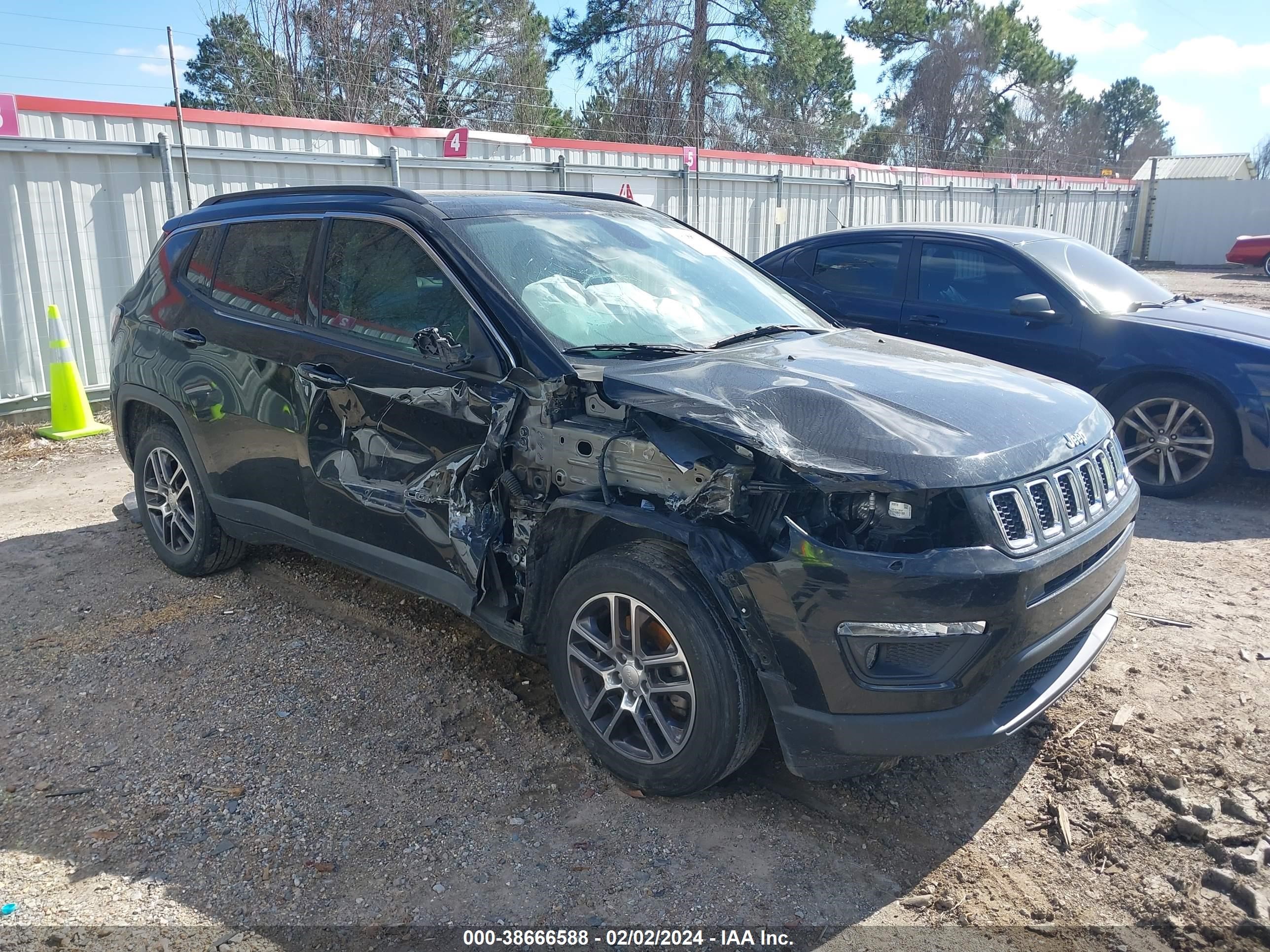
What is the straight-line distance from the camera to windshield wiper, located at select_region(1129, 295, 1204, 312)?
6812mm

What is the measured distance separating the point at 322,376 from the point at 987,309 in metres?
4.96

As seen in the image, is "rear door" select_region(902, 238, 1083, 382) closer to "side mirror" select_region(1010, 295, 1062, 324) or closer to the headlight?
"side mirror" select_region(1010, 295, 1062, 324)

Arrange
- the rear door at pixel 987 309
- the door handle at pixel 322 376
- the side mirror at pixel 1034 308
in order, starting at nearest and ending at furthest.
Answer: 1. the door handle at pixel 322 376
2. the side mirror at pixel 1034 308
3. the rear door at pixel 987 309

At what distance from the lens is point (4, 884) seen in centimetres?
283

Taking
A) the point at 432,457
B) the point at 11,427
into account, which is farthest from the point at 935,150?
the point at 432,457

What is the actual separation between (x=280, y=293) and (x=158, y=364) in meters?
1.07

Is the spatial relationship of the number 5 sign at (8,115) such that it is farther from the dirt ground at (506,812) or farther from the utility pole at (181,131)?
the dirt ground at (506,812)

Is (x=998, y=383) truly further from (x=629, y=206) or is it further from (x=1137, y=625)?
(x=629, y=206)

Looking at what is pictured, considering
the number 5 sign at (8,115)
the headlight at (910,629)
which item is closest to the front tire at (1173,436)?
the headlight at (910,629)

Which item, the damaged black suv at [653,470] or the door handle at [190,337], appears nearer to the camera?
the damaged black suv at [653,470]

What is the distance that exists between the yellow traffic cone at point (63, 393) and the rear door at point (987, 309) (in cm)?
703

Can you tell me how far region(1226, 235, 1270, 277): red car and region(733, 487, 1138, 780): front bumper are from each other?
27946mm

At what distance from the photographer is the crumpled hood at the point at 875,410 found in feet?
9.08

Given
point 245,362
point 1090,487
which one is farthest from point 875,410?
point 245,362
